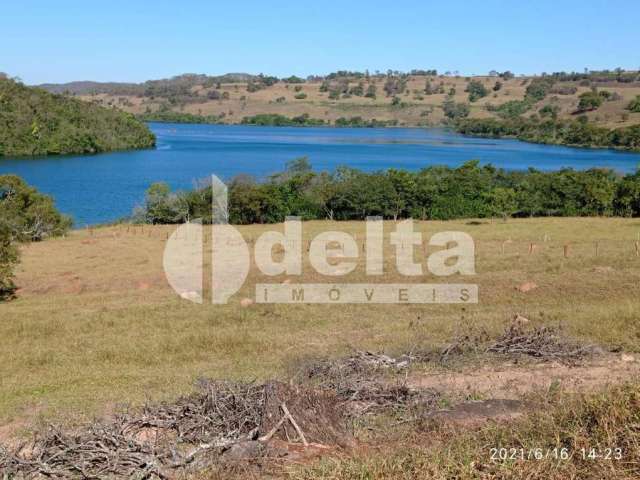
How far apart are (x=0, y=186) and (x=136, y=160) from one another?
2290 inches

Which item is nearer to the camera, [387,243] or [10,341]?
[10,341]

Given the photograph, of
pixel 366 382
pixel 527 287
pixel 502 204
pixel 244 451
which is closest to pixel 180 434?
pixel 244 451

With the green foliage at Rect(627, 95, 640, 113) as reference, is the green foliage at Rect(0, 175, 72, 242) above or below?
below

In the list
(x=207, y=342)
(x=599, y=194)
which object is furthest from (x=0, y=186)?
(x=599, y=194)

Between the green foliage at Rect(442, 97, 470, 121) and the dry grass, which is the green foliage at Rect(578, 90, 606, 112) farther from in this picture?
the dry grass

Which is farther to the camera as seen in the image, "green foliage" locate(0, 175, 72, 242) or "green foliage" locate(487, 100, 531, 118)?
"green foliage" locate(487, 100, 531, 118)

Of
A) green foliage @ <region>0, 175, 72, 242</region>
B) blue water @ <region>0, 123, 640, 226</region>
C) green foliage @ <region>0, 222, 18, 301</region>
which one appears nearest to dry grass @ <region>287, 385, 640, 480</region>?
green foliage @ <region>0, 222, 18, 301</region>

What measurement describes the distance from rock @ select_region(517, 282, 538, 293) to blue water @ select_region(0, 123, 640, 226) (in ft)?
130

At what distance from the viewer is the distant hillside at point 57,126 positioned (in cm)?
10550

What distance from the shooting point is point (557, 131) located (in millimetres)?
144125

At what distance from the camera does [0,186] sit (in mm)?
40562

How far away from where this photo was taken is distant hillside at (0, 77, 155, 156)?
4154 inches

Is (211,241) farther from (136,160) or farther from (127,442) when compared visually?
(136,160)

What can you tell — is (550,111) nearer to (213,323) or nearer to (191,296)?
(191,296)
